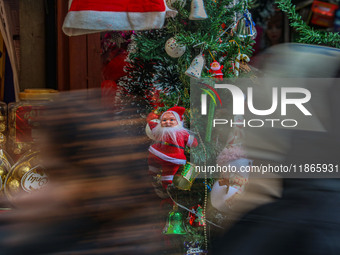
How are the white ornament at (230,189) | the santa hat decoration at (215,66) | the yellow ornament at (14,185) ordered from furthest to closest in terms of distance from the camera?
the yellow ornament at (14,185), the santa hat decoration at (215,66), the white ornament at (230,189)

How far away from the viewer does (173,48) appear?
1.55m

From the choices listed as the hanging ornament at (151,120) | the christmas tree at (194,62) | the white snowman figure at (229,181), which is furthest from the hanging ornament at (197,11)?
the white snowman figure at (229,181)

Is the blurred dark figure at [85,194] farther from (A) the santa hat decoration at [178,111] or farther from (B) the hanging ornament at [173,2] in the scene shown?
(B) the hanging ornament at [173,2]

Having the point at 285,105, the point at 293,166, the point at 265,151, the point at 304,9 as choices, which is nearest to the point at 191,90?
the point at 285,105

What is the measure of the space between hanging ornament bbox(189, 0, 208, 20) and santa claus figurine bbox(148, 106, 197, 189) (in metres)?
0.35

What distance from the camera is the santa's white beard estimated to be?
4.84 feet

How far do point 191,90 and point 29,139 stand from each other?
88 cm

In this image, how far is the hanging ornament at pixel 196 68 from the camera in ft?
4.97

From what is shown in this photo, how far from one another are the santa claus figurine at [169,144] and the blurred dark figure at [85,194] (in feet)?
2.07

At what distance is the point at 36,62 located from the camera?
2564mm

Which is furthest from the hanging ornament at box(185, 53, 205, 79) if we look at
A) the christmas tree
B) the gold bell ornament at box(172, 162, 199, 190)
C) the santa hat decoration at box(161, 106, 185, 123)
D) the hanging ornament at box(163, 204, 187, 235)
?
the hanging ornament at box(163, 204, 187, 235)

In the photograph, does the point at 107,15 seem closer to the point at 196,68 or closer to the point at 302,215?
the point at 196,68
